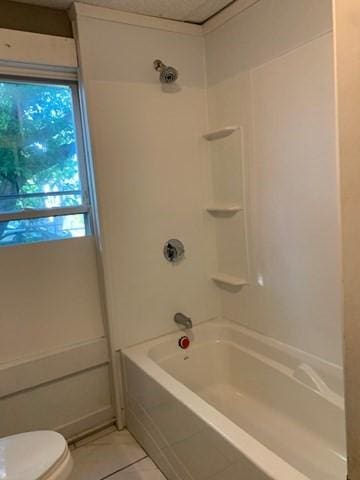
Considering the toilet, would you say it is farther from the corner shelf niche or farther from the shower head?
the shower head

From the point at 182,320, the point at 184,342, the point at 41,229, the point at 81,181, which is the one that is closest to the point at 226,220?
the point at 182,320

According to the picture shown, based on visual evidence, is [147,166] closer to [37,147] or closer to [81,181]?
[81,181]

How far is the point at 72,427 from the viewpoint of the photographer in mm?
2098

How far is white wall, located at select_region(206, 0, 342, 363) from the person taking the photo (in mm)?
1650

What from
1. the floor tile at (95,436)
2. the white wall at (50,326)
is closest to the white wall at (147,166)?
the white wall at (50,326)

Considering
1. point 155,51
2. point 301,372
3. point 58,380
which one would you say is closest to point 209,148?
point 155,51

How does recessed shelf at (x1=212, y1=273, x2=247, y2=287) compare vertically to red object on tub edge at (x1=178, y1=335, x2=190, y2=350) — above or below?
above

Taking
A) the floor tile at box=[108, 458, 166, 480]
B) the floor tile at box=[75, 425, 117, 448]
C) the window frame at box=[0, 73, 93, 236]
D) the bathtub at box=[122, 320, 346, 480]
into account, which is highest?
the window frame at box=[0, 73, 93, 236]

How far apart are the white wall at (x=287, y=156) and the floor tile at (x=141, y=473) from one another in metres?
0.90

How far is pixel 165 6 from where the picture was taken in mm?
1938

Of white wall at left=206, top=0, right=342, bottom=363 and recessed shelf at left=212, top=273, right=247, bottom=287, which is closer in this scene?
white wall at left=206, top=0, right=342, bottom=363

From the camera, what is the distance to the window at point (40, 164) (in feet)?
6.27

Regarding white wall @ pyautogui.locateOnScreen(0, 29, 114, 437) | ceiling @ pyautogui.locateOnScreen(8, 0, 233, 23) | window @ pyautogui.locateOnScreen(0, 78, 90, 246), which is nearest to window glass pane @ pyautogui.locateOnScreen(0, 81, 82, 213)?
window @ pyautogui.locateOnScreen(0, 78, 90, 246)

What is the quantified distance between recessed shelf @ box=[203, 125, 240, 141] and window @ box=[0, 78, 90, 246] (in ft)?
2.46
